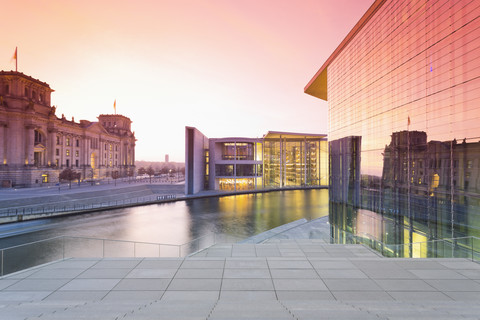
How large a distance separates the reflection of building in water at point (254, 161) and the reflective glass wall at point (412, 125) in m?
36.6

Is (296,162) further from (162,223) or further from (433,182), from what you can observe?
(433,182)

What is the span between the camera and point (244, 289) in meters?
6.29

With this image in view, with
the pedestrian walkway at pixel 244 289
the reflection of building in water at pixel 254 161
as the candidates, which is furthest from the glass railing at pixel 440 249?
the reflection of building in water at pixel 254 161

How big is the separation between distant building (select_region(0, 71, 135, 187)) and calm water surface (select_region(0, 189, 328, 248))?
40398 millimetres

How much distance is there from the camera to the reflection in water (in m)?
11.7

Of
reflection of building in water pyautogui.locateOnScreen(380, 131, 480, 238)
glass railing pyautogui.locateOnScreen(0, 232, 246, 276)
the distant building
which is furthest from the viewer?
the distant building

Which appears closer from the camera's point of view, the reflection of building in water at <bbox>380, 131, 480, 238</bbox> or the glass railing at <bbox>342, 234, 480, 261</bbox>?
the glass railing at <bbox>342, 234, 480, 261</bbox>

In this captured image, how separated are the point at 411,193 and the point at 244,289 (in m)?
14.5

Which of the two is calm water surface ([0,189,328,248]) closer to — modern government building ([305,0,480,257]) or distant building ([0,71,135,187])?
modern government building ([305,0,480,257])

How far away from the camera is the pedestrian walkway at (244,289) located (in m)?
4.67

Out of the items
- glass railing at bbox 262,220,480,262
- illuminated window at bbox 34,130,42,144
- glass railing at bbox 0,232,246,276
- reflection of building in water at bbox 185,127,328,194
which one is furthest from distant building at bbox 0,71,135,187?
glass railing at bbox 262,220,480,262

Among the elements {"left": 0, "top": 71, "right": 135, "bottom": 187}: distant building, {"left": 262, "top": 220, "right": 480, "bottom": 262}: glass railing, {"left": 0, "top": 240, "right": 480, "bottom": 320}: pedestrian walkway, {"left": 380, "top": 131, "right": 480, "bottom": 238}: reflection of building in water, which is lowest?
{"left": 262, "top": 220, "right": 480, "bottom": 262}: glass railing

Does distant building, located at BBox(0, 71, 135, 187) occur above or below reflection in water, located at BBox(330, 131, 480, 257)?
above

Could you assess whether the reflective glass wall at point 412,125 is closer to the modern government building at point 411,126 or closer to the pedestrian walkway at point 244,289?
the modern government building at point 411,126
